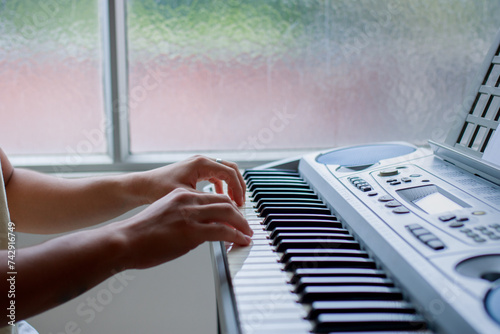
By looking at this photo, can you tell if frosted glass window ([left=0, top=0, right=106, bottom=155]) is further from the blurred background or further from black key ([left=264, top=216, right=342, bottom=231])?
black key ([left=264, top=216, right=342, bottom=231])

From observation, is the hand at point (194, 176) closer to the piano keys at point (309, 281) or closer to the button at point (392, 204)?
the piano keys at point (309, 281)

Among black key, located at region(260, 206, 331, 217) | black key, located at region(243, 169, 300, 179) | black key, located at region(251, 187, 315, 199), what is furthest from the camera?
black key, located at region(243, 169, 300, 179)

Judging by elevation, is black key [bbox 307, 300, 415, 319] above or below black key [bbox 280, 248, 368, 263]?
above

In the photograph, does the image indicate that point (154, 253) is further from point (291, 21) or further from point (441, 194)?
point (291, 21)

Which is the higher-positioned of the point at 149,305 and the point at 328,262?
the point at 328,262

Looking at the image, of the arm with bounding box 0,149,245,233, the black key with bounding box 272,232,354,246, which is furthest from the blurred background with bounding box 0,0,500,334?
the black key with bounding box 272,232,354,246

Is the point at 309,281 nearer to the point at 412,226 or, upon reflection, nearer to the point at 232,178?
the point at 412,226

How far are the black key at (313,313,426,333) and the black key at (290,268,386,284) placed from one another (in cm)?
10

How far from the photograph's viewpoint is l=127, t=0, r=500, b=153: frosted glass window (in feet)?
5.77

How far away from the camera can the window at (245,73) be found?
68.4 inches

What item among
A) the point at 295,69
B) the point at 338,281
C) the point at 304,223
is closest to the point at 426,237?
the point at 338,281

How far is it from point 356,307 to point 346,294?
3cm

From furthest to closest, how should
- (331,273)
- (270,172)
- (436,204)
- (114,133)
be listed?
1. (114,133)
2. (270,172)
3. (436,204)
4. (331,273)

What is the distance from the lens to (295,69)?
5.94 feet
